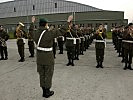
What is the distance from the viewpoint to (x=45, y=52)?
6.08m

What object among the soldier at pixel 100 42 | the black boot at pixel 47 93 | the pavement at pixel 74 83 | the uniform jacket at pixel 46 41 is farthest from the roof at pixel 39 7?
the black boot at pixel 47 93

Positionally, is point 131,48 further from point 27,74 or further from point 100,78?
point 27,74

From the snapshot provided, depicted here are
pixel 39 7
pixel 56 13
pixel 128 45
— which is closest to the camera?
pixel 128 45

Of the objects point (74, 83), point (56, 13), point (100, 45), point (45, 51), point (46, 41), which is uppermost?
point (56, 13)

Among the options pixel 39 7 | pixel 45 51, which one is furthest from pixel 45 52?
pixel 39 7

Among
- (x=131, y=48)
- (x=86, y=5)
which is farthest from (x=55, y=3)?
(x=131, y=48)

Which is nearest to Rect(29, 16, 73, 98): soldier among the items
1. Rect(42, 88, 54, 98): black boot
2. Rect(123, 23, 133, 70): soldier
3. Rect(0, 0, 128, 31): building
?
Rect(42, 88, 54, 98): black boot

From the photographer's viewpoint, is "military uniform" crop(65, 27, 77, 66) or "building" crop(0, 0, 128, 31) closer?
"military uniform" crop(65, 27, 77, 66)

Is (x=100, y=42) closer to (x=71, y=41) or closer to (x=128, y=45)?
(x=128, y=45)

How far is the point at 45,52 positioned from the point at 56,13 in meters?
50.8

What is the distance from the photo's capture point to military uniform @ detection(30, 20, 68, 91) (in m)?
5.94

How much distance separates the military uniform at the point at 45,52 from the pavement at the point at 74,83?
45 centimetres

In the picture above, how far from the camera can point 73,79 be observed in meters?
7.65

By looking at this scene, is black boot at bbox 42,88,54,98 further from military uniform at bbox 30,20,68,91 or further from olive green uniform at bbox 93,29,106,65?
olive green uniform at bbox 93,29,106,65
